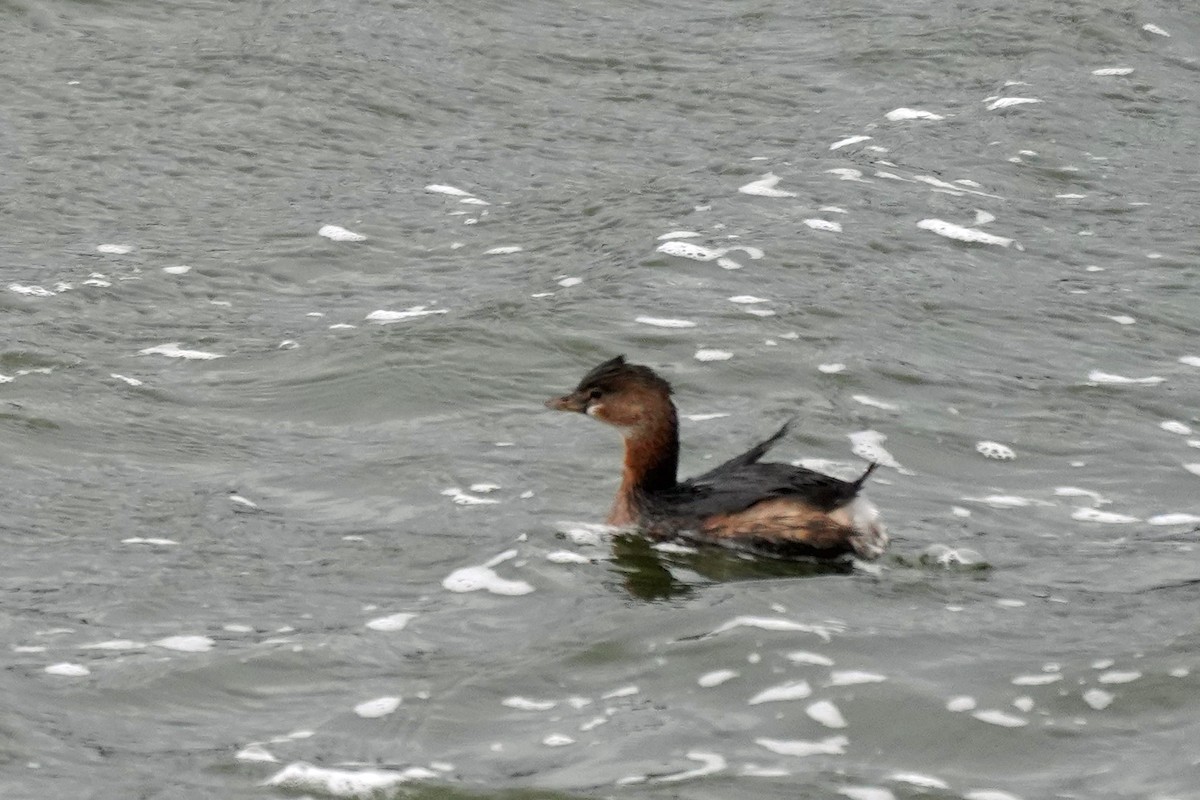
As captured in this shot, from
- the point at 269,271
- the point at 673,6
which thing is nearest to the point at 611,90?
the point at 673,6

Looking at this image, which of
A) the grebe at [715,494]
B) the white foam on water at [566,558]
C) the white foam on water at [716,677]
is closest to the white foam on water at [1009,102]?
the grebe at [715,494]

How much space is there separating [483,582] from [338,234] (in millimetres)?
5270

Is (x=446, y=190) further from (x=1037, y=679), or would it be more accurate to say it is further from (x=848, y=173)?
(x=1037, y=679)

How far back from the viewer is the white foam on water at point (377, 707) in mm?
6566

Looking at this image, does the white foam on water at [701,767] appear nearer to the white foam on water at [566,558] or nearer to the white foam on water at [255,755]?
the white foam on water at [255,755]

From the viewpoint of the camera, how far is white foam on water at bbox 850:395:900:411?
997 cm

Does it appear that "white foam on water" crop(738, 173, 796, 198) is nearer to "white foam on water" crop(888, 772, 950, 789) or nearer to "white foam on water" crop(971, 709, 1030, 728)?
"white foam on water" crop(971, 709, 1030, 728)

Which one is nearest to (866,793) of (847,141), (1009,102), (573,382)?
(573,382)

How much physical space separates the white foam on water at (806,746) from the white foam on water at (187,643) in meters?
2.12

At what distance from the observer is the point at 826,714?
6.55 metres

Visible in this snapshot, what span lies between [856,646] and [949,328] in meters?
4.36

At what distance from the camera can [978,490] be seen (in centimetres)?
900

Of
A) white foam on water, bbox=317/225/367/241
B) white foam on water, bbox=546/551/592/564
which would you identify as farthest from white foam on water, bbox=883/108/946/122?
white foam on water, bbox=546/551/592/564

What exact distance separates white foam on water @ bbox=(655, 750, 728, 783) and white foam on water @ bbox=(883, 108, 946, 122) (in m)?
9.23
